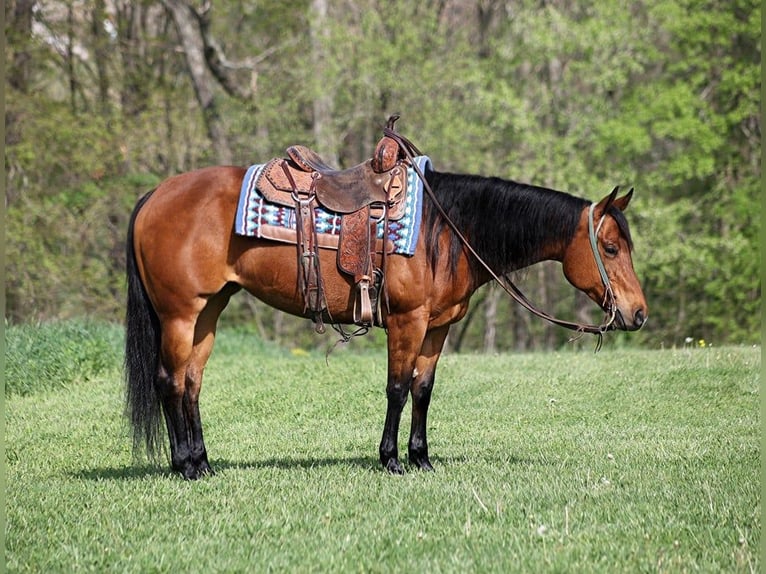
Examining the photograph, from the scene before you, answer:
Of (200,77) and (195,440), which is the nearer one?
(195,440)

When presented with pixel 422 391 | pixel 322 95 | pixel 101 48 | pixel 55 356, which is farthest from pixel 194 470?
pixel 101 48

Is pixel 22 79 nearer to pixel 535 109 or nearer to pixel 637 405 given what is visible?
pixel 535 109

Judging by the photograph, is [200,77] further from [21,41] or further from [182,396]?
[182,396]

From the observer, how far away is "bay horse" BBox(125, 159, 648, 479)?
5910 millimetres

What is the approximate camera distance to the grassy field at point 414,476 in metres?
4.27

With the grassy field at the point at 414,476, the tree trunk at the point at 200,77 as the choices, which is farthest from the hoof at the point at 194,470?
the tree trunk at the point at 200,77

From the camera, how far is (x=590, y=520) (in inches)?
186

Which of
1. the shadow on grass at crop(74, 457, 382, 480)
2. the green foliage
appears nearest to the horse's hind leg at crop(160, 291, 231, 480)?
the shadow on grass at crop(74, 457, 382, 480)

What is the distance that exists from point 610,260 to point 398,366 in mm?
1421

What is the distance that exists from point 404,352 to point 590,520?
5.53 feet

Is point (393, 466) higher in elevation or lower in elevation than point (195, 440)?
lower

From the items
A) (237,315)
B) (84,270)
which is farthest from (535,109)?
(84,270)

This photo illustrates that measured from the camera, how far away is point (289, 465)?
6.44m

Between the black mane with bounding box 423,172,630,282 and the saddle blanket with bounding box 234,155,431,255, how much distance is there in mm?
139
